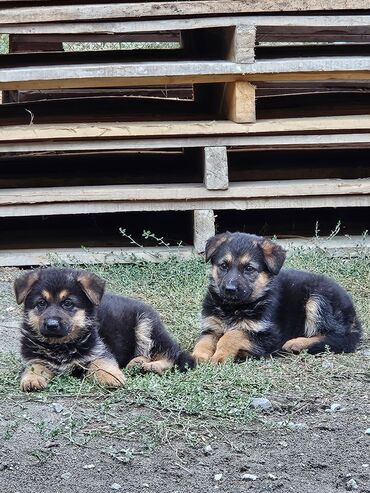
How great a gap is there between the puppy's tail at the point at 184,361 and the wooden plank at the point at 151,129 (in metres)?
3.15

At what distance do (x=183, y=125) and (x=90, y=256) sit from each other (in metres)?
1.41

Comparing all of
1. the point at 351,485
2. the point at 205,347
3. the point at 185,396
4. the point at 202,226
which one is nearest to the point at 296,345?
the point at 205,347

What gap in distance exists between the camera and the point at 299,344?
6.57 metres

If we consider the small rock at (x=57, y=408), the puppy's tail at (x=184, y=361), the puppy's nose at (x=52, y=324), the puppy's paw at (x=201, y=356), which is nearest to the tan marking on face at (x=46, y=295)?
the puppy's nose at (x=52, y=324)

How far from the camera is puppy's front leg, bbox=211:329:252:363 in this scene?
6367mm

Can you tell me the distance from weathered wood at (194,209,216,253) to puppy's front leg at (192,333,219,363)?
2442 millimetres

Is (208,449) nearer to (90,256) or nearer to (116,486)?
(116,486)

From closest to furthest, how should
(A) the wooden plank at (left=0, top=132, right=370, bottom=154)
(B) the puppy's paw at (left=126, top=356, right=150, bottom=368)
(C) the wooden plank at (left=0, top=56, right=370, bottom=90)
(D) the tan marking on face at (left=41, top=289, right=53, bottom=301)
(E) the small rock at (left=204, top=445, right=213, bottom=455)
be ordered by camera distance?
(E) the small rock at (left=204, top=445, right=213, bottom=455) < (D) the tan marking on face at (left=41, top=289, right=53, bottom=301) < (B) the puppy's paw at (left=126, top=356, right=150, bottom=368) < (C) the wooden plank at (left=0, top=56, right=370, bottom=90) < (A) the wooden plank at (left=0, top=132, right=370, bottom=154)

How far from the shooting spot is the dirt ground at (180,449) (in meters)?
4.57

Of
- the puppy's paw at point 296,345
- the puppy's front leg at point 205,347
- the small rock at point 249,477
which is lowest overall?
the puppy's front leg at point 205,347

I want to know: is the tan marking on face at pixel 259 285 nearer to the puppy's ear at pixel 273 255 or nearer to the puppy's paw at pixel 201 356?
the puppy's ear at pixel 273 255

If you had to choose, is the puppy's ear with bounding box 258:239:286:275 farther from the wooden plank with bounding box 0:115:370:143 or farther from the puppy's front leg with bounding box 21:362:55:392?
the wooden plank with bounding box 0:115:370:143

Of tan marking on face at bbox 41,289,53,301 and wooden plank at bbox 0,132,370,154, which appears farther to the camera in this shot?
wooden plank at bbox 0,132,370,154

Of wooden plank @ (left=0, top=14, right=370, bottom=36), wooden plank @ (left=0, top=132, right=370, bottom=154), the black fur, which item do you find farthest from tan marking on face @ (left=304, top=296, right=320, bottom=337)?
wooden plank @ (left=0, top=14, right=370, bottom=36)
